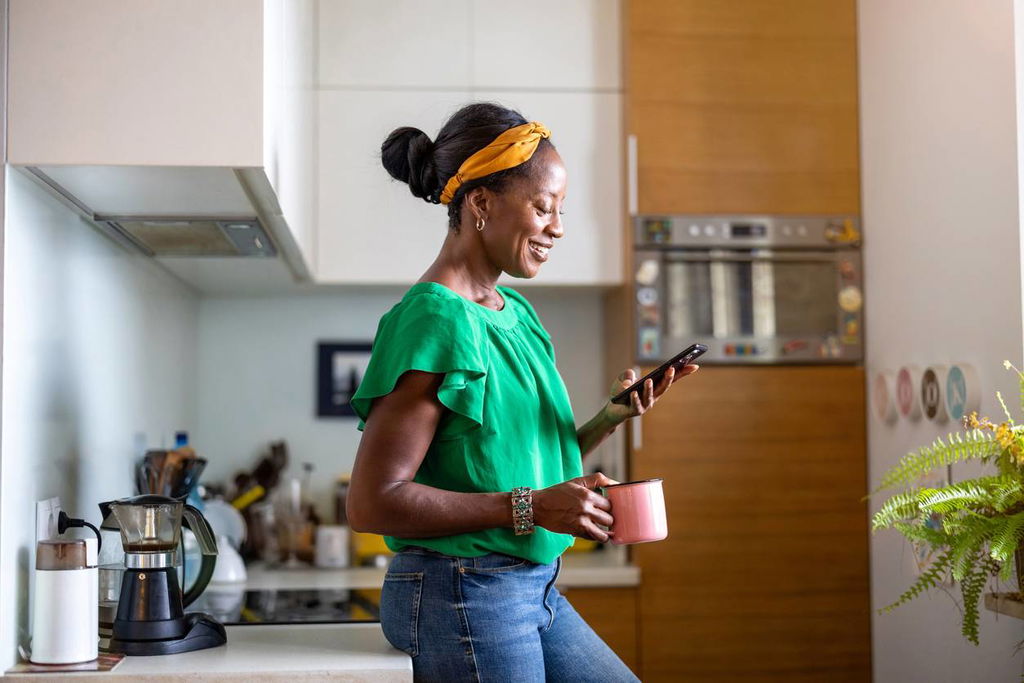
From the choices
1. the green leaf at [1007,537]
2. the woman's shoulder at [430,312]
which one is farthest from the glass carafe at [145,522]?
the green leaf at [1007,537]

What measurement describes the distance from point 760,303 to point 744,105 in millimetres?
507

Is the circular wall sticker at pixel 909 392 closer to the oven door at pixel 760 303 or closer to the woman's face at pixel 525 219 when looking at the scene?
the oven door at pixel 760 303

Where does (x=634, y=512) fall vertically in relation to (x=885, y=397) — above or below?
below

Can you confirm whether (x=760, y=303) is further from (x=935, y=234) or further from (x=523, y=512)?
(x=523, y=512)

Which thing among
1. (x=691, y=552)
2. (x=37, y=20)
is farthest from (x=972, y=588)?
(x=37, y=20)

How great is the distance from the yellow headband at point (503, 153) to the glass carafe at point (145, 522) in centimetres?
67

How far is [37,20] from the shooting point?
4.60 ft

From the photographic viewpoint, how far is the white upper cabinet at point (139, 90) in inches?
54.9

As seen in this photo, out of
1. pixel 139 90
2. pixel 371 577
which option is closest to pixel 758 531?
pixel 371 577

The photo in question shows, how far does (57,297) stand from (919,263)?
1773 millimetres

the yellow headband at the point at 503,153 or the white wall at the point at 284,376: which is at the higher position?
the yellow headband at the point at 503,153

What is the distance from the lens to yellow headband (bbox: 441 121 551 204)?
1.33m

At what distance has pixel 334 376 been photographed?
122 inches

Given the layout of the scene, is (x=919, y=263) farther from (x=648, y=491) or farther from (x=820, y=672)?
(x=648, y=491)
